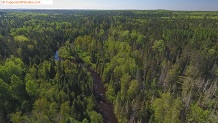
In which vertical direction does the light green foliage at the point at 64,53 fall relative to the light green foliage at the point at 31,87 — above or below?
below

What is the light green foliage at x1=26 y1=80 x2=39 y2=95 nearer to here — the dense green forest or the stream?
the dense green forest

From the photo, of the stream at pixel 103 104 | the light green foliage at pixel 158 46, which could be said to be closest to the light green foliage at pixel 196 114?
the stream at pixel 103 104

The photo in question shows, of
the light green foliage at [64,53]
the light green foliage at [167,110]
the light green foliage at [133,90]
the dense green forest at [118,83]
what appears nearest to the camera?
the light green foliage at [167,110]

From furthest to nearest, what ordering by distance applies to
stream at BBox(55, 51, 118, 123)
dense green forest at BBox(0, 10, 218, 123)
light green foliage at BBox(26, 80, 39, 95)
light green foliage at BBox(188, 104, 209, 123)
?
stream at BBox(55, 51, 118, 123), light green foliage at BBox(26, 80, 39, 95), dense green forest at BBox(0, 10, 218, 123), light green foliage at BBox(188, 104, 209, 123)

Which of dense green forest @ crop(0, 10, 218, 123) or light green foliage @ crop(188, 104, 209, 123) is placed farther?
dense green forest @ crop(0, 10, 218, 123)

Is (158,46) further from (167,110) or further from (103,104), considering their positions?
(167,110)

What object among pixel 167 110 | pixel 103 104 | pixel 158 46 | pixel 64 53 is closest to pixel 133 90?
pixel 103 104

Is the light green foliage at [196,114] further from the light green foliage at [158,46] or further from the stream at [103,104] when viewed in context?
the light green foliage at [158,46]

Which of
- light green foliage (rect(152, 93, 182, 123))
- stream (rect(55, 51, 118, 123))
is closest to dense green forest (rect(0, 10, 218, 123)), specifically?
light green foliage (rect(152, 93, 182, 123))

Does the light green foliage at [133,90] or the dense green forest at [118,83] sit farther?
the light green foliage at [133,90]

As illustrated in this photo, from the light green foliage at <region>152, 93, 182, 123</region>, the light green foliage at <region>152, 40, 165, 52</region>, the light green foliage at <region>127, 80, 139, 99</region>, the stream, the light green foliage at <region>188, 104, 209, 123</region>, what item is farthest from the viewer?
the light green foliage at <region>152, 40, 165, 52</region>

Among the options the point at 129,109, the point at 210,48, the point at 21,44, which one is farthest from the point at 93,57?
the point at 210,48

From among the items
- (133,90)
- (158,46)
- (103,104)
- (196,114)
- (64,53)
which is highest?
(158,46)
